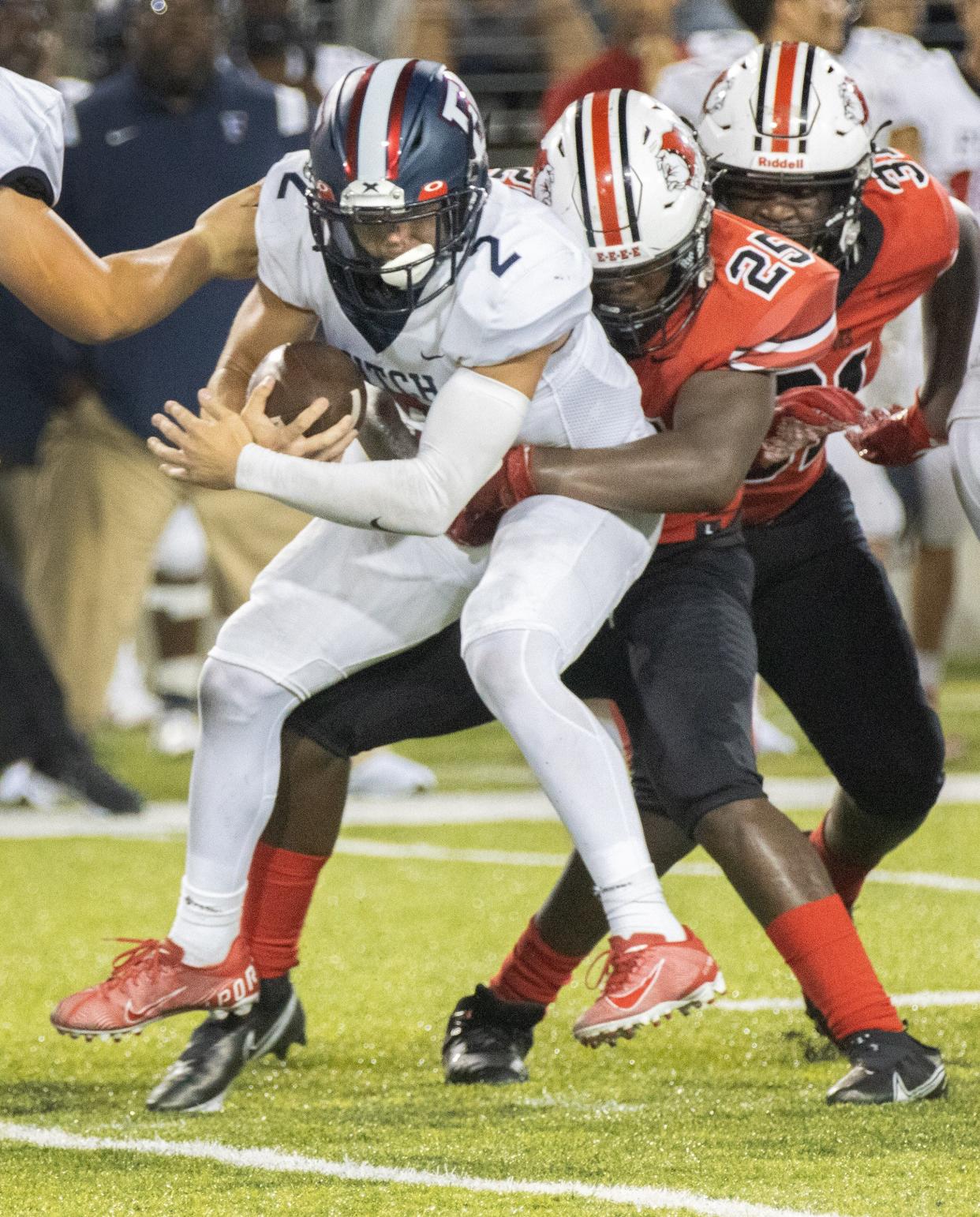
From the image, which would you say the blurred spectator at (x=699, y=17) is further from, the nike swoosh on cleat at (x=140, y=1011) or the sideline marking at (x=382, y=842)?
the nike swoosh on cleat at (x=140, y=1011)

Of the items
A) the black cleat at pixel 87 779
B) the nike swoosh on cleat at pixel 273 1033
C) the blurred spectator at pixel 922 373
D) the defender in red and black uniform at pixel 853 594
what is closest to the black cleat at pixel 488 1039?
the nike swoosh on cleat at pixel 273 1033

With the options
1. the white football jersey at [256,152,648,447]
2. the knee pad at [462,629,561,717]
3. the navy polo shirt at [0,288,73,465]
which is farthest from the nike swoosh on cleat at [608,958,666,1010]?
the navy polo shirt at [0,288,73,465]

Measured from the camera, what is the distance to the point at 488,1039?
3543mm

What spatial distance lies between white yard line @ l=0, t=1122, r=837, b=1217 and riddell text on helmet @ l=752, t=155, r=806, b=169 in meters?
1.73

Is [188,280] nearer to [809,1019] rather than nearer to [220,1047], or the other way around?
[220,1047]

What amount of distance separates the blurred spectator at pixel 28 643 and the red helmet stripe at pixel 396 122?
3027 mm

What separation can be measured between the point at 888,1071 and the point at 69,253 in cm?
174

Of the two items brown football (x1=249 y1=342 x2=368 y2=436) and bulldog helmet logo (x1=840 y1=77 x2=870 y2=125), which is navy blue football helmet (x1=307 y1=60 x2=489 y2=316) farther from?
bulldog helmet logo (x1=840 y1=77 x2=870 y2=125)

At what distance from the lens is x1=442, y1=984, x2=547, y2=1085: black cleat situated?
3484mm

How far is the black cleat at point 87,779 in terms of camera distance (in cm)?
601

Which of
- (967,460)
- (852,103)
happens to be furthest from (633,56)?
(967,460)

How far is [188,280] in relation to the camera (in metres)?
3.42

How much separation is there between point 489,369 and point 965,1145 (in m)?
1.28

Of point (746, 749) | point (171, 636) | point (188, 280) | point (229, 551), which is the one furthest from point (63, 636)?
point (746, 749)
